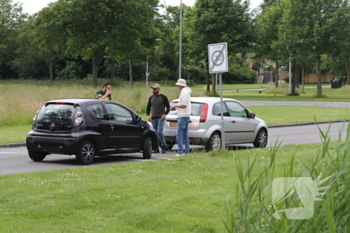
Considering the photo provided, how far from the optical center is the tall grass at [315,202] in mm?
3387

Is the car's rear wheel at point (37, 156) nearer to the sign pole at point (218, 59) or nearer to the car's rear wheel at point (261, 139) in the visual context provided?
the sign pole at point (218, 59)

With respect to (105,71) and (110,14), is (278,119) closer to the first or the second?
(110,14)

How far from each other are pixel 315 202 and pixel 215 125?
12.5m

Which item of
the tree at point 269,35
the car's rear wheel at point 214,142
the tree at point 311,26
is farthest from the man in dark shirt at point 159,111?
the tree at point 269,35

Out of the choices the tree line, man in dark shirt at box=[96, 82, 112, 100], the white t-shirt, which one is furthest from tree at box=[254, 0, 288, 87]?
the white t-shirt

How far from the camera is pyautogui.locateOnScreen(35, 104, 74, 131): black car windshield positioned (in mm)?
13039

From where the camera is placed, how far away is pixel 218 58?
46.2 feet

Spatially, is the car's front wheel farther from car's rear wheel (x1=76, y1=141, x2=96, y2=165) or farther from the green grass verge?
the green grass verge

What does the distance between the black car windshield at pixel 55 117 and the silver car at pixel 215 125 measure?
3882mm

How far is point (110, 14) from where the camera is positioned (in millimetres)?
49625

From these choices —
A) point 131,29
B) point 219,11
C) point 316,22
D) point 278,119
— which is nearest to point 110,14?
point 131,29

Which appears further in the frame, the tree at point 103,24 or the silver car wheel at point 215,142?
the tree at point 103,24

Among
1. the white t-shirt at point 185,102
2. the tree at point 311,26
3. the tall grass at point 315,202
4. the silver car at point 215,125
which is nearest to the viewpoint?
the tall grass at point 315,202

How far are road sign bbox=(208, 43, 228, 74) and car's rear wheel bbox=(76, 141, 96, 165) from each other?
131 inches
